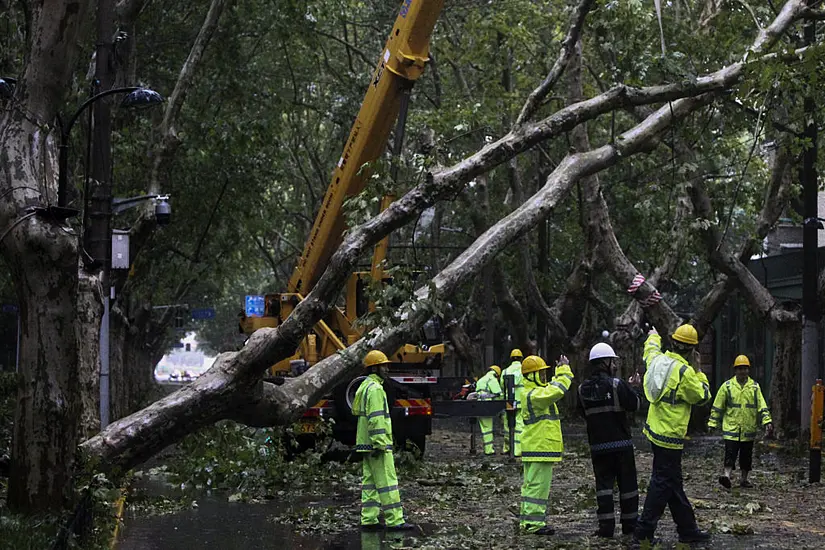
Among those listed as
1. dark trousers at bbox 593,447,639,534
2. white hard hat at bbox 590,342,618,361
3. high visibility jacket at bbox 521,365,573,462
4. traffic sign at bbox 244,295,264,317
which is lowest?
dark trousers at bbox 593,447,639,534

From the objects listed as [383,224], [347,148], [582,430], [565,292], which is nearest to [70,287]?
[383,224]

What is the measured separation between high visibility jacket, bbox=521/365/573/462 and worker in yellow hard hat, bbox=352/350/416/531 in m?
1.36

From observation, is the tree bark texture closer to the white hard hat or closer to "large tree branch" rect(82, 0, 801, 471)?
"large tree branch" rect(82, 0, 801, 471)

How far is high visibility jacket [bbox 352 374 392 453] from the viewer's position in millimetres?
12641

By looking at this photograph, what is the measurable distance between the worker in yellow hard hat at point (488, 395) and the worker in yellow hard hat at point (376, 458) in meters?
9.39

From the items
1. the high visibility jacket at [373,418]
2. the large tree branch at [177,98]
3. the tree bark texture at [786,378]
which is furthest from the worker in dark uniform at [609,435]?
the tree bark texture at [786,378]

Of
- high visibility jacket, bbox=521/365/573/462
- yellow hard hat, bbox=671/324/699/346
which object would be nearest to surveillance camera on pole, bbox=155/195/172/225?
high visibility jacket, bbox=521/365/573/462

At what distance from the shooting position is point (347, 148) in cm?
1870

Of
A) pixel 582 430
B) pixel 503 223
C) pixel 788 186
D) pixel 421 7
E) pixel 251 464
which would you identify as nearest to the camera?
pixel 503 223

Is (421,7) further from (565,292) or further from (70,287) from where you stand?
(565,292)

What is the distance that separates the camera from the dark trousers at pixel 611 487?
39.6ft

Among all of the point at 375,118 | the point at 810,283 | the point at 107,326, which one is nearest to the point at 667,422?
the point at 375,118

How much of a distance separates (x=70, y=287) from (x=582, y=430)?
21845mm

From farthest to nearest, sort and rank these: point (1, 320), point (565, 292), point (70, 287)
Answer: point (1, 320)
point (565, 292)
point (70, 287)
